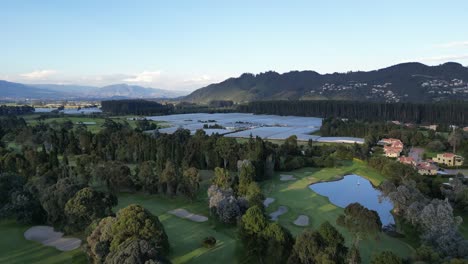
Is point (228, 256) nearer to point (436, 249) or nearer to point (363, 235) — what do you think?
point (363, 235)

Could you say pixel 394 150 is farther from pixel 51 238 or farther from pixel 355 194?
pixel 51 238

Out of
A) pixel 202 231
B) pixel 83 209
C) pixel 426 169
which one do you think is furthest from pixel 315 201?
pixel 83 209

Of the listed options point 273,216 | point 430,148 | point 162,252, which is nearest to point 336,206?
point 273,216

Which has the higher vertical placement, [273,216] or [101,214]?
[101,214]

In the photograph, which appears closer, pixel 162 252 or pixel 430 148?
pixel 162 252

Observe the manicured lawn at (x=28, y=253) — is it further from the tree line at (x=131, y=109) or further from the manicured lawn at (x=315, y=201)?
the tree line at (x=131, y=109)

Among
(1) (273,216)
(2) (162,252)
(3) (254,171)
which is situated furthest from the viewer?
(3) (254,171)

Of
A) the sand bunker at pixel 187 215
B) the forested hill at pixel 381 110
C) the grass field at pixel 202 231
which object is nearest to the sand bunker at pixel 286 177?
the grass field at pixel 202 231
